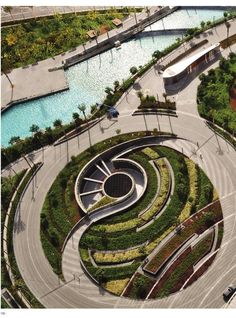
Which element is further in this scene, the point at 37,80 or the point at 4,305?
the point at 37,80

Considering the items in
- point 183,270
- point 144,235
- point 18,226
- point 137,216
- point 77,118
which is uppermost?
point 77,118

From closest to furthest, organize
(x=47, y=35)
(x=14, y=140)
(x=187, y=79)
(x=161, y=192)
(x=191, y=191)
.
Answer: (x=191, y=191)
(x=161, y=192)
(x=14, y=140)
(x=187, y=79)
(x=47, y=35)

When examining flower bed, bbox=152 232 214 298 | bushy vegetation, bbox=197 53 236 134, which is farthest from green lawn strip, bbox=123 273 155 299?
bushy vegetation, bbox=197 53 236 134

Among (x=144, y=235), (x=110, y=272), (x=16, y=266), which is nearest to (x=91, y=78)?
(x=144, y=235)

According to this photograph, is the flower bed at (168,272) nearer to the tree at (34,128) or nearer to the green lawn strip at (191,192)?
the green lawn strip at (191,192)

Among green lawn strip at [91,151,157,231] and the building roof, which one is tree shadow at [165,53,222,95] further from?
green lawn strip at [91,151,157,231]

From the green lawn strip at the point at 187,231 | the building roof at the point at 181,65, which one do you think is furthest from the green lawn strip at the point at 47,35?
the green lawn strip at the point at 187,231

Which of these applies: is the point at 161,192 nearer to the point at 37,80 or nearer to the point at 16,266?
the point at 16,266

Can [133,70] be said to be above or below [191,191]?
above
